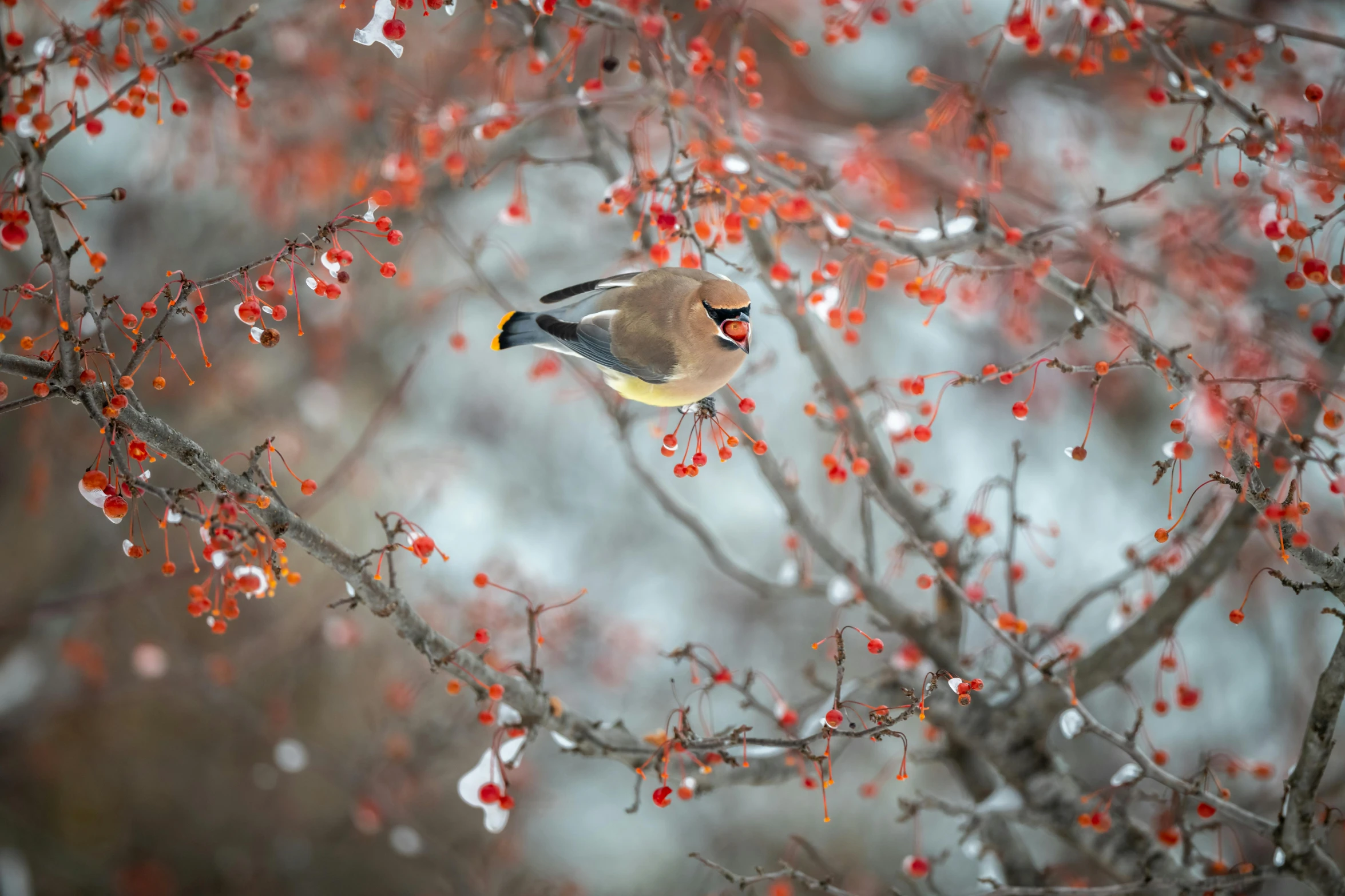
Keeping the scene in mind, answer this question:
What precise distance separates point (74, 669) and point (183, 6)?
4855 millimetres

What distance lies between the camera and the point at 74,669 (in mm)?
5465

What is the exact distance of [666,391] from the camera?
99.3 inches

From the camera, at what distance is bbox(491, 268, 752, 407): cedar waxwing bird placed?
2.50 m

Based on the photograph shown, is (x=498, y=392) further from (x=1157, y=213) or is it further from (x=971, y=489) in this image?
(x=1157, y=213)

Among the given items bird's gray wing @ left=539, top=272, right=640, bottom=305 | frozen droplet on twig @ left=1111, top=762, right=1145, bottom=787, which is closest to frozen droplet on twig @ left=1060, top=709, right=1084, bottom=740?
frozen droplet on twig @ left=1111, top=762, right=1145, bottom=787

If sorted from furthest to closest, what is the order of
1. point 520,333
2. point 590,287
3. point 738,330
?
point 590,287, point 520,333, point 738,330

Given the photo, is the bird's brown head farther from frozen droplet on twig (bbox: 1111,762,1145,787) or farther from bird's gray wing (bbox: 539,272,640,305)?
frozen droplet on twig (bbox: 1111,762,1145,787)

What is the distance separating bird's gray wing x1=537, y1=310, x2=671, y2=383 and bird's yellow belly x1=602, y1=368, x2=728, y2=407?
4 cm

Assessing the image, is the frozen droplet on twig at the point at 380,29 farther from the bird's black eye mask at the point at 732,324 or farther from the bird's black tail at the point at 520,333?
the bird's black eye mask at the point at 732,324

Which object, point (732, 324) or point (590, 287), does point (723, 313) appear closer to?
point (732, 324)

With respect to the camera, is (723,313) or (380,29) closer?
(380,29)

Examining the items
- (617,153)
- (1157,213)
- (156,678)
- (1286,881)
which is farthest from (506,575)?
(1286,881)

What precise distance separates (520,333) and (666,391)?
493 mm

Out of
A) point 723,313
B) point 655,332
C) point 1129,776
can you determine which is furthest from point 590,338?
point 1129,776
